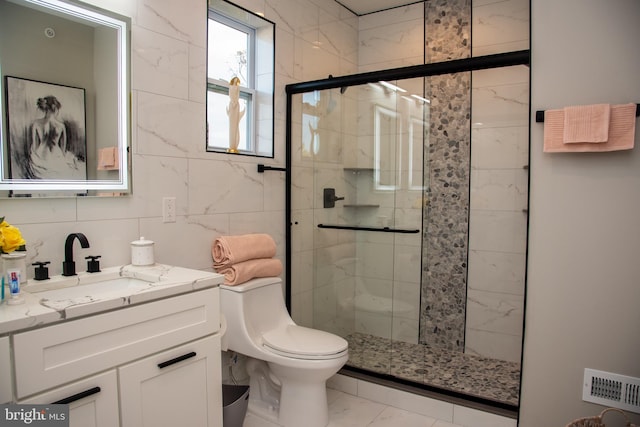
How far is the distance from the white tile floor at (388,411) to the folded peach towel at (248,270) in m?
0.82

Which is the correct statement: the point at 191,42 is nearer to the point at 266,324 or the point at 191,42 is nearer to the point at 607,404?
the point at 266,324

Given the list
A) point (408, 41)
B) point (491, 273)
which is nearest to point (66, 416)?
point (491, 273)

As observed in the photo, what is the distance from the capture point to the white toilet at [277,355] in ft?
6.95

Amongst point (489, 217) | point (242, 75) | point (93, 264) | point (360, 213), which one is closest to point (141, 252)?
point (93, 264)

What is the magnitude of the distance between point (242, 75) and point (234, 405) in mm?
1975

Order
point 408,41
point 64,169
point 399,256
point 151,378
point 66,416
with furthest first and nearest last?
point 408,41, point 399,256, point 64,169, point 151,378, point 66,416

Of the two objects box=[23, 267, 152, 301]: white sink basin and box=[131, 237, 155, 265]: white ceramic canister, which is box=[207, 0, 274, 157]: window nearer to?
box=[131, 237, 155, 265]: white ceramic canister

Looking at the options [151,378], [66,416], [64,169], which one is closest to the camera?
[66,416]

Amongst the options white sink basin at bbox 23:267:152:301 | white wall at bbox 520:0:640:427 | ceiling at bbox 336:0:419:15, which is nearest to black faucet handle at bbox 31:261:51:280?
white sink basin at bbox 23:267:152:301

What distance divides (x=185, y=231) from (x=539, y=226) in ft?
5.89

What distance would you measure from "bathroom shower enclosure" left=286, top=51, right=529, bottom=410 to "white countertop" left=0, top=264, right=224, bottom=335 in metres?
1.31

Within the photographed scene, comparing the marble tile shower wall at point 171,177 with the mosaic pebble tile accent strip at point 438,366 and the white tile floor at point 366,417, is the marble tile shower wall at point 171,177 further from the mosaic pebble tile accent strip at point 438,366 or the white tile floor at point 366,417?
the white tile floor at point 366,417

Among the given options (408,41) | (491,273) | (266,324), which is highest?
(408,41)

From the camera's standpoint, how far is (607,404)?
6.07 ft
